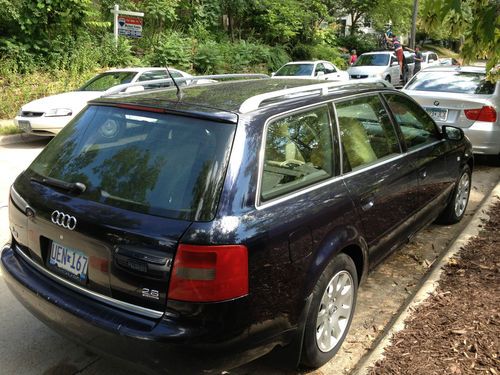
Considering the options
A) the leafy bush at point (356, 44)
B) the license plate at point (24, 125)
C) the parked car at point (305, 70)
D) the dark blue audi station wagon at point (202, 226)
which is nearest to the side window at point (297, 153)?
the dark blue audi station wagon at point (202, 226)

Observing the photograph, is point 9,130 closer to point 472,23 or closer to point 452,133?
point 452,133

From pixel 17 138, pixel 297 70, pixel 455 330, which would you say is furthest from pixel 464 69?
pixel 297 70

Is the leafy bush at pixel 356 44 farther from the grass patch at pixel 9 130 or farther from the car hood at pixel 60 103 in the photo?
the grass patch at pixel 9 130

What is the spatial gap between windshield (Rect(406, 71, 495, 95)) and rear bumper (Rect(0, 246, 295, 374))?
6.62 m

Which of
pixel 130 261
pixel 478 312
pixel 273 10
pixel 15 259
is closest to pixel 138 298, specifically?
pixel 130 261

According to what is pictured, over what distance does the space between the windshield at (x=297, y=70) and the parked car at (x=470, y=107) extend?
946 centimetres

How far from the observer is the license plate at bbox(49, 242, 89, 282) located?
8.66 feet

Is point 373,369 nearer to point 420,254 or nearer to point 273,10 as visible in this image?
point 420,254

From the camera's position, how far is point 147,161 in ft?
8.98

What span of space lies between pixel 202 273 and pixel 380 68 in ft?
68.8

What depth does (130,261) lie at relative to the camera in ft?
7.95

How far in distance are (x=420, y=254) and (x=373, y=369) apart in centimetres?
219

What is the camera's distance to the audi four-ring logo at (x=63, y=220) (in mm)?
2641

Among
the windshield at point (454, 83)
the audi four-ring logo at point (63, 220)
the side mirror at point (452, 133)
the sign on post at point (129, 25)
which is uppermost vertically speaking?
the sign on post at point (129, 25)
